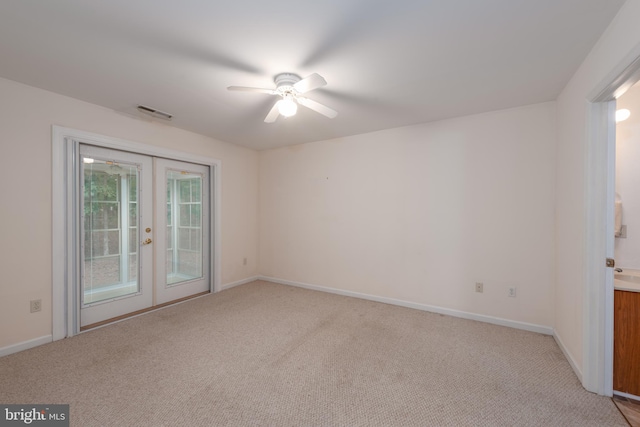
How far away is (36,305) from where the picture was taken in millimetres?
2482

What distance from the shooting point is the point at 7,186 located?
7.63 feet

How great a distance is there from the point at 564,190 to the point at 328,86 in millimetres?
2415

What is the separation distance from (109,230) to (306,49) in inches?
120

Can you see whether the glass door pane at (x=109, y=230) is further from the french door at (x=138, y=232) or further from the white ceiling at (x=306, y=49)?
the white ceiling at (x=306, y=49)

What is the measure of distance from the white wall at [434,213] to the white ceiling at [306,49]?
19.2 inches

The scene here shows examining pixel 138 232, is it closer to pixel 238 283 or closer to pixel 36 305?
pixel 36 305

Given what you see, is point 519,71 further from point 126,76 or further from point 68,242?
point 68,242

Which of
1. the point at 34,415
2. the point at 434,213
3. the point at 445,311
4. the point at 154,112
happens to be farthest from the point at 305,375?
the point at 154,112

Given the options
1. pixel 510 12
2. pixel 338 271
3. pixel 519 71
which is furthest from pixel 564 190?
pixel 338 271

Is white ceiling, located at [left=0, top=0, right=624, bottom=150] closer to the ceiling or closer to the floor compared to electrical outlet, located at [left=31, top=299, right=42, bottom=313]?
closer to the ceiling

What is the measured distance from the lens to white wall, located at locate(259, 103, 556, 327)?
2.79 meters

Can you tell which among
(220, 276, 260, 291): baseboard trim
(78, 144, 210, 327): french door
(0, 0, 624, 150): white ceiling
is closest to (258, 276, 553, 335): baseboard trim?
(220, 276, 260, 291): baseboard trim

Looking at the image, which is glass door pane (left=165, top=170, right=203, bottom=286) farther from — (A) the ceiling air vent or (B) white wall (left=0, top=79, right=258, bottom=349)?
(B) white wall (left=0, top=79, right=258, bottom=349)

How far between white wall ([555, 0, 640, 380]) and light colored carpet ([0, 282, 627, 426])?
16.8 inches
